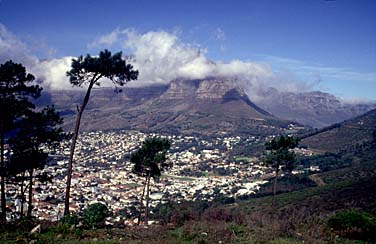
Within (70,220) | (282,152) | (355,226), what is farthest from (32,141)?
(282,152)

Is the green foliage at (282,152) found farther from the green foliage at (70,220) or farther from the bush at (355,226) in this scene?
the green foliage at (70,220)

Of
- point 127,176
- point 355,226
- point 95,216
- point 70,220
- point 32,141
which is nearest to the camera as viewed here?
point 355,226

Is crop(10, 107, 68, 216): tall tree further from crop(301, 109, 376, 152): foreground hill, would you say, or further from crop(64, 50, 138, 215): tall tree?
crop(301, 109, 376, 152): foreground hill

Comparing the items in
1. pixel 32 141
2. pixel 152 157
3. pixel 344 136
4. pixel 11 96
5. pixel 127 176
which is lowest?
pixel 127 176

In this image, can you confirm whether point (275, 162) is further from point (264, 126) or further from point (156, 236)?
point (264, 126)

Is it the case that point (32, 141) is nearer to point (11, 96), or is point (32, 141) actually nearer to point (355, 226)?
point (11, 96)

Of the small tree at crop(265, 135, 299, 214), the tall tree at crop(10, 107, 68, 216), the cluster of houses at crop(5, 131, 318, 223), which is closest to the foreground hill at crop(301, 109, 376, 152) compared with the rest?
the cluster of houses at crop(5, 131, 318, 223)

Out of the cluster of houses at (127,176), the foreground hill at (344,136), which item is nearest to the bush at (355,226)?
the cluster of houses at (127,176)
